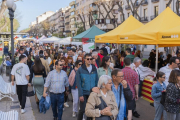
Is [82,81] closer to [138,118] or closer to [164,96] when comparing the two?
[164,96]

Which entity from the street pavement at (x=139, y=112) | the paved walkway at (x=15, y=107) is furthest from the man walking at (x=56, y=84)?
the paved walkway at (x=15, y=107)

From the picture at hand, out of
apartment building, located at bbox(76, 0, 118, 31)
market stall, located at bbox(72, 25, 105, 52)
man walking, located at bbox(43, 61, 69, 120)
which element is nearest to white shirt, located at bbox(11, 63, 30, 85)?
man walking, located at bbox(43, 61, 69, 120)

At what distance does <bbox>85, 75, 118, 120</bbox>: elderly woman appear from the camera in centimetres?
321

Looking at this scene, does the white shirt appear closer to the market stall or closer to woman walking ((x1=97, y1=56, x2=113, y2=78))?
woman walking ((x1=97, y1=56, x2=113, y2=78))

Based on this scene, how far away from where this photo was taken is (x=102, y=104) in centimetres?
326

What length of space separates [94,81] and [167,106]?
5.30ft

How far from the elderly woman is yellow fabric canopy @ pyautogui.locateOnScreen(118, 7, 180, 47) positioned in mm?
4321

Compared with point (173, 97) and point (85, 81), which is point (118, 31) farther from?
point (173, 97)

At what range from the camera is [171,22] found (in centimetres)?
830

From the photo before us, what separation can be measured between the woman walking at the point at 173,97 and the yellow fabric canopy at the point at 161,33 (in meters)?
2.95

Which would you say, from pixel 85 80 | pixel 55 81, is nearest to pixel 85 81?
pixel 85 80

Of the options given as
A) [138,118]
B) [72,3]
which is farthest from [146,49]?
[72,3]

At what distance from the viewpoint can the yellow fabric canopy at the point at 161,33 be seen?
23.2ft

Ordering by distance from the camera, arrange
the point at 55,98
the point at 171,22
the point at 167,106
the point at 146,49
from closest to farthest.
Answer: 1. the point at 167,106
2. the point at 55,98
3. the point at 171,22
4. the point at 146,49
